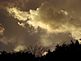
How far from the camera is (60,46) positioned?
65.1 meters

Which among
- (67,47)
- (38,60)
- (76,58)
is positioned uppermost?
(38,60)

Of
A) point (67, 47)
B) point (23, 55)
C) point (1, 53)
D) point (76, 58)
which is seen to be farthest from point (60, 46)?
point (1, 53)

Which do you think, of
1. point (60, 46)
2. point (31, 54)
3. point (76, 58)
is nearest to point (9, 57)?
point (31, 54)

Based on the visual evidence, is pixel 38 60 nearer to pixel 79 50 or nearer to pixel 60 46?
pixel 60 46

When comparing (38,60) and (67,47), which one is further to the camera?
(38,60)

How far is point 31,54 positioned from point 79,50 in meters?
19.4

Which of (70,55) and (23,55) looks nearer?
(70,55)

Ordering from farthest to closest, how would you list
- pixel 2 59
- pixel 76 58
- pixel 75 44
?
1. pixel 2 59
2. pixel 75 44
3. pixel 76 58

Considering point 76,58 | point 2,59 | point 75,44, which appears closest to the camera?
point 76,58

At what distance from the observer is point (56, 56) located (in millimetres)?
62719

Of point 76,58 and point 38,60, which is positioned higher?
point 38,60

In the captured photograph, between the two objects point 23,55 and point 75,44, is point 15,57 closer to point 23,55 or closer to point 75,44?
point 23,55

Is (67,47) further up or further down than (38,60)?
further down

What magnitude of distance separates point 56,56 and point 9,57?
1615 centimetres
